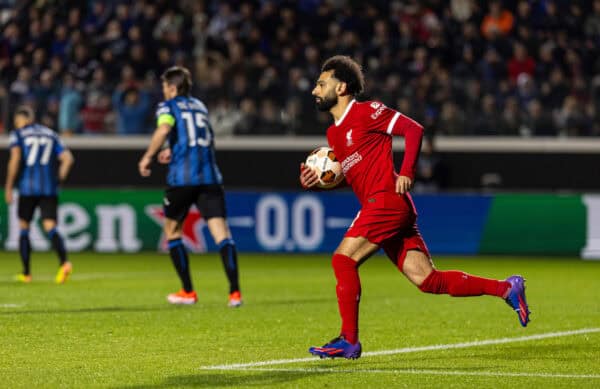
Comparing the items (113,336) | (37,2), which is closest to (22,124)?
(113,336)

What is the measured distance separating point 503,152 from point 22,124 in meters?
10.4

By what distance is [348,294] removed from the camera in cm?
872

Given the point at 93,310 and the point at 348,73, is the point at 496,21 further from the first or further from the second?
the point at 348,73

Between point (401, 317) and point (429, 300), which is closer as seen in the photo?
point (401, 317)

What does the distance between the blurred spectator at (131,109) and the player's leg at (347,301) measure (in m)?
16.6

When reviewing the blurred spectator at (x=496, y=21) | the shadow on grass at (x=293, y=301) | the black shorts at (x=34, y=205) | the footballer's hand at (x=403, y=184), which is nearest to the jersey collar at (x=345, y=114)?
the footballer's hand at (x=403, y=184)

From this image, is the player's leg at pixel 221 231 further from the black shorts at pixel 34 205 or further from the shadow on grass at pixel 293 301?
the black shorts at pixel 34 205

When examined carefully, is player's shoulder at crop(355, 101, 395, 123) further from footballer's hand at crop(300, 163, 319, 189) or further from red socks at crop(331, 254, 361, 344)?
red socks at crop(331, 254, 361, 344)

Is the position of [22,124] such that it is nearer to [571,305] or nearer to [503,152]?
[571,305]

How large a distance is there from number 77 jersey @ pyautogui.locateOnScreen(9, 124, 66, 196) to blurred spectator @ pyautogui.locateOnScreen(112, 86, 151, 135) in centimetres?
737

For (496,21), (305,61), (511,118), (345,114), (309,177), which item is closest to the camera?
(345,114)

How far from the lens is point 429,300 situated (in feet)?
47.2

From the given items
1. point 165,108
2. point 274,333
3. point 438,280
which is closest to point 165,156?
point 165,108

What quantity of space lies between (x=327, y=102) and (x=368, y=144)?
0.41 m
